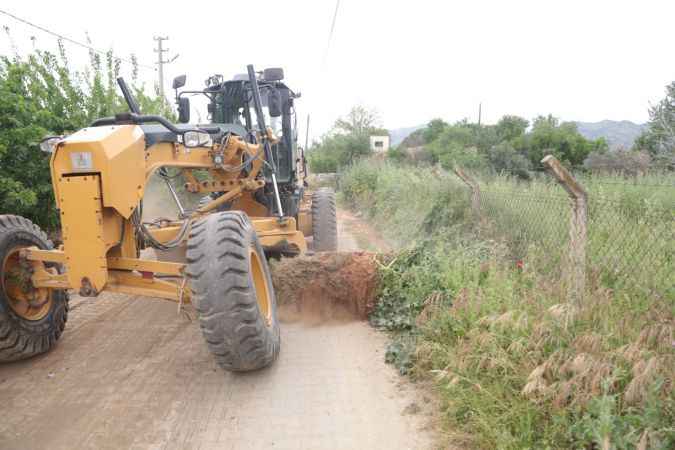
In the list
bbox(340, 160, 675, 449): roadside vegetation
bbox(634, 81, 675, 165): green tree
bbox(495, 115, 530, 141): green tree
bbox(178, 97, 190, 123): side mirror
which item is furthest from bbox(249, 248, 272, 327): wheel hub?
bbox(495, 115, 530, 141): green tree

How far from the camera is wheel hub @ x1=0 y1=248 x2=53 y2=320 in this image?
4.14m

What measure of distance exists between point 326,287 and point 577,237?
2.47 meters

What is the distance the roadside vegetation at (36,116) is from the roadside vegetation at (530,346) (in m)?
5.48

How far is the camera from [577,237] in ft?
12.6

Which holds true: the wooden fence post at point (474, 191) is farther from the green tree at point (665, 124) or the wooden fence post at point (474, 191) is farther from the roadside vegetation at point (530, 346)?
the green tree at point (665, 124)

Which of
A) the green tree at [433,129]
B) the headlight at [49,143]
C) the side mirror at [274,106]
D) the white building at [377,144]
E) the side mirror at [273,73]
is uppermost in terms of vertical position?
the green tree at [433,129]

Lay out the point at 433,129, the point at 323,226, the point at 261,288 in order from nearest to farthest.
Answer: the point at 261,288 → the point at 323,226 → the point at 433,129

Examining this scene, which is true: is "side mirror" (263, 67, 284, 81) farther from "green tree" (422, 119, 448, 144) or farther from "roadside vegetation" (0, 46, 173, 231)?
"green tree" (422, 119, 448, 144)

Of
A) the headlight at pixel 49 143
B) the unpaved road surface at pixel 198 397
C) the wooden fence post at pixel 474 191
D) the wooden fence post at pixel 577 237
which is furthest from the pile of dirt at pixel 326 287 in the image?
the wooden fence post at pixel 474 191

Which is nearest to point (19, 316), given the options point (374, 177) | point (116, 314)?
point (116, 314)

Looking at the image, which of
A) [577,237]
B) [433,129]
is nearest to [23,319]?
[577,237]

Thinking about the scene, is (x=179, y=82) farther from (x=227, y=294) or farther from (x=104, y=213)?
(x=227, y=294)

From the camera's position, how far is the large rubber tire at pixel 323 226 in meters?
7.36

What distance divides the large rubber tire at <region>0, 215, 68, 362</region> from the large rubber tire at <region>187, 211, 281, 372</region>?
1.64 m
